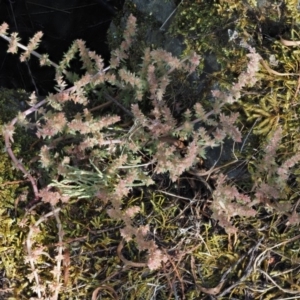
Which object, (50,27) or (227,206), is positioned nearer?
(227,206)

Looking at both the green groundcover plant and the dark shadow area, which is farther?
the dark shadow area

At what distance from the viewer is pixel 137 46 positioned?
212 centimetres

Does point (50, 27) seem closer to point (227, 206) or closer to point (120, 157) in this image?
point (120, 157)

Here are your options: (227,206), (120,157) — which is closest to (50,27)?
(120,157)

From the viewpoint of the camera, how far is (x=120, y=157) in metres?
1.73

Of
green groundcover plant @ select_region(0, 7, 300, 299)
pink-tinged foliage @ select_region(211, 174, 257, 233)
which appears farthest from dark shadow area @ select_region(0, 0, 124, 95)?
pink-tinged foliage @ select_region(211, 174, 257, 233)

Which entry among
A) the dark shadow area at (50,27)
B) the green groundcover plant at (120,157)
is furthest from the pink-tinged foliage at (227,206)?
the dark shadow area at (50,27)

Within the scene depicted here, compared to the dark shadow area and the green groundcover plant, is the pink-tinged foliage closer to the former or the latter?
the green groundcover plant

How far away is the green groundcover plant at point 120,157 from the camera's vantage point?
1693 mm

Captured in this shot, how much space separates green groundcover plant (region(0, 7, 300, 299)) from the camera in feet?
5.56

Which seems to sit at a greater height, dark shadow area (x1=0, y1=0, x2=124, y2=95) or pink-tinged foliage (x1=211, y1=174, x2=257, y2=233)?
dark shadow area (x1=0, y1=0, x2=124, y2=95)

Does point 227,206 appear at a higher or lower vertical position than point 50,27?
lower

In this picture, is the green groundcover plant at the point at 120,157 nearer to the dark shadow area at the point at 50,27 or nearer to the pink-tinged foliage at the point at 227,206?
the pink-tinged foliage at the point at 227,206

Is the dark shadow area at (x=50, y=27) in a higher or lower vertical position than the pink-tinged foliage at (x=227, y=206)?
higher
